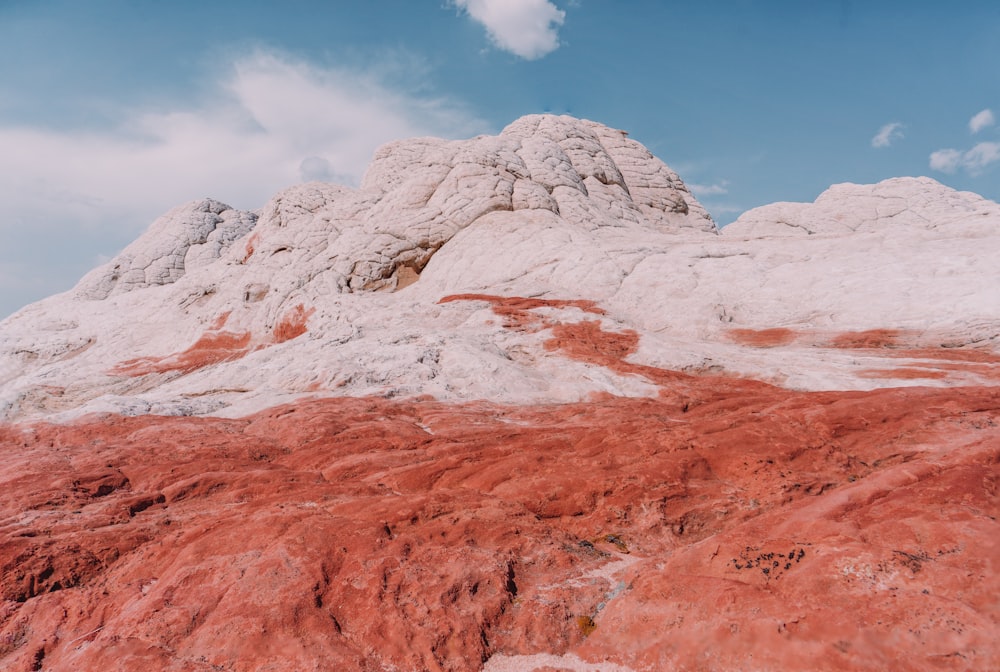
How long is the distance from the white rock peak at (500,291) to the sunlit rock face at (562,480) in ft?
0.93

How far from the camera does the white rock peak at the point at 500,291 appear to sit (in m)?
24.2

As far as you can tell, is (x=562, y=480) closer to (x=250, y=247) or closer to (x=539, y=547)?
(x=539, y=547)

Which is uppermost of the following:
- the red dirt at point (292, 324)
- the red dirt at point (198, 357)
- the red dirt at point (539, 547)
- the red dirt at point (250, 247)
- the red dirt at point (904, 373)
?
the red dirt at point (250, 247)

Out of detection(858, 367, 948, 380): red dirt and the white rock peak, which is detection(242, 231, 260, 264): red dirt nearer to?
the white rock peak

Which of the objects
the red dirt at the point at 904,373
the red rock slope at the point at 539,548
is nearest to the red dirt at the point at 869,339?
the red dirt at the point at 904,373

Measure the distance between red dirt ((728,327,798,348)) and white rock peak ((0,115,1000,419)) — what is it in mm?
237

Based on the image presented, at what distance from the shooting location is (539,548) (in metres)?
9.80

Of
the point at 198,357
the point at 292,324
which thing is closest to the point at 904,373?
the point at 292,324

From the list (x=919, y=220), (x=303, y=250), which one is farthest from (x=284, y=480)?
(x=919, y=220)

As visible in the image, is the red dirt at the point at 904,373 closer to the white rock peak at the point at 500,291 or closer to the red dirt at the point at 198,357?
the white rock peak at the point at 500,291

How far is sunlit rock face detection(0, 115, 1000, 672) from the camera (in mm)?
7168

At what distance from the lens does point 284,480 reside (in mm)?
13656

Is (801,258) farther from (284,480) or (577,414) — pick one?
(284,480)

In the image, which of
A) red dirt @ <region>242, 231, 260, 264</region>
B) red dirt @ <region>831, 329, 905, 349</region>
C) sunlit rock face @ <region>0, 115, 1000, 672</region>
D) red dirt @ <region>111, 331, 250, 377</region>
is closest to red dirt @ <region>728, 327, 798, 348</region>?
sunlit rock face @ <region>0, 115, 1000, 672</region>
